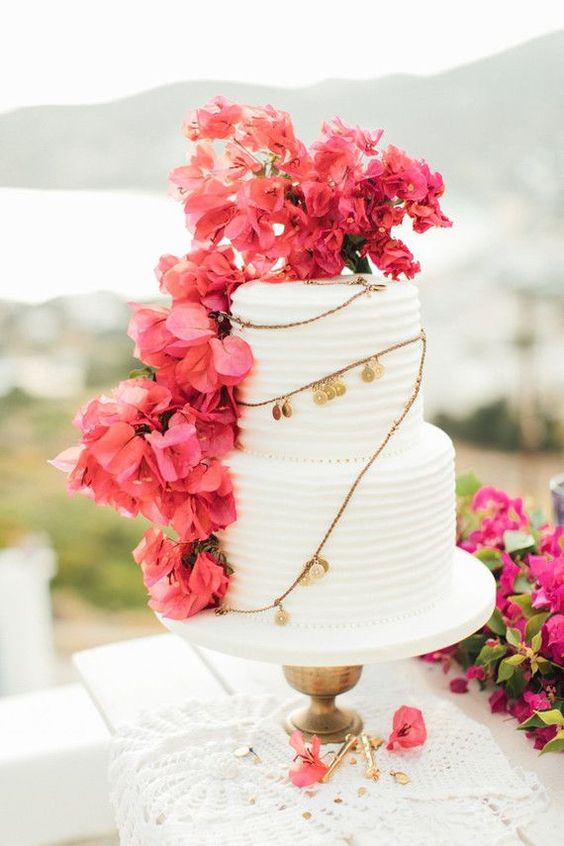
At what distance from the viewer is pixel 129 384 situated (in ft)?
4.01

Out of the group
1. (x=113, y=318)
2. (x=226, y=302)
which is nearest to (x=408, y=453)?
(x=226, y=302)

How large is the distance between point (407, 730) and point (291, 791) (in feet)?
0.60

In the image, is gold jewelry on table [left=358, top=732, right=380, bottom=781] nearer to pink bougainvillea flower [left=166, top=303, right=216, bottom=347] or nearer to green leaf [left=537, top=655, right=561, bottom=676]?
green leaf [left=537, top=655, right=561, bottom=676]

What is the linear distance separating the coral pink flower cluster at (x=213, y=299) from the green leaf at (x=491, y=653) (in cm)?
39

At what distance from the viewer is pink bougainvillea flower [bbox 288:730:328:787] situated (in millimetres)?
1261

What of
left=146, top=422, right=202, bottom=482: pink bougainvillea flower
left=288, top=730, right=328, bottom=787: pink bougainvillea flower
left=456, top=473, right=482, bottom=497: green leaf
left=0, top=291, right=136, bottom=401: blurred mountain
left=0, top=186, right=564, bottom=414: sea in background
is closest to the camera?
left=146, top=422, right=202, bottom=482: pink bougainvillea flower

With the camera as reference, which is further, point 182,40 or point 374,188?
point 182,40

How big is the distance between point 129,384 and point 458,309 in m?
2.63

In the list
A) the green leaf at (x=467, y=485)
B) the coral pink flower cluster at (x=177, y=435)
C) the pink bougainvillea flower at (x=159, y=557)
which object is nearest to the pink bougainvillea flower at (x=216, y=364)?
the coral pink flower cluster at (x=177, y=435)

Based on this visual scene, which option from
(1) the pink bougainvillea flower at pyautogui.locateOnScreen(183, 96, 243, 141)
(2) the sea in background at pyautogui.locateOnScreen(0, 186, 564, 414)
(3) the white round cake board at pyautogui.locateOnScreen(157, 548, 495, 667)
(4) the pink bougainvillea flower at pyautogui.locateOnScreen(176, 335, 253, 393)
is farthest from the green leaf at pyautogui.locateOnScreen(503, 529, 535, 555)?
Result: (2) the sea in background at pyautogui.locateOnScreen(0, 186, 564, 414)

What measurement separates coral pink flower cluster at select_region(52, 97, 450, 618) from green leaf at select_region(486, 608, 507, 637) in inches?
16.1

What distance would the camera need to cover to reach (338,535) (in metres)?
1.22

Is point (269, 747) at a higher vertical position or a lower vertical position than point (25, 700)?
higher

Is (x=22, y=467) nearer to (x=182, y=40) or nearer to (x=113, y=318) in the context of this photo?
(x=113, y=318)
